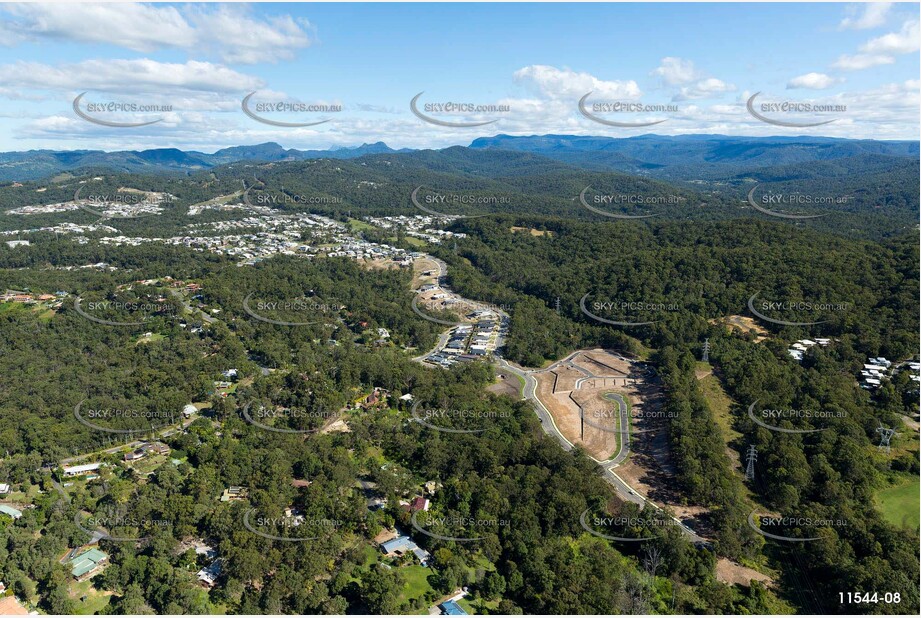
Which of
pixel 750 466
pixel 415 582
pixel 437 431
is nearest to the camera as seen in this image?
pixel 415 582

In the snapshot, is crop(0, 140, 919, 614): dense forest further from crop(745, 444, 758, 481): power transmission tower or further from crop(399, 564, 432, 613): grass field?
crop(745, 444, 758, 481): power transmission tower

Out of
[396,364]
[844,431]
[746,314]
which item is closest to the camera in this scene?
[844,431]

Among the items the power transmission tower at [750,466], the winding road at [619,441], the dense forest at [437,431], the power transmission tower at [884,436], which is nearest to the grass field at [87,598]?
the dense forest at [437,431]

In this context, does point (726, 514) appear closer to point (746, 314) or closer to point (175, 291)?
point (746, 314)

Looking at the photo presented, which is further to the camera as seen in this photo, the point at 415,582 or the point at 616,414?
the point at 616,414

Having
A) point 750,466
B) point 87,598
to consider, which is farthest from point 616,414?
point 87,598

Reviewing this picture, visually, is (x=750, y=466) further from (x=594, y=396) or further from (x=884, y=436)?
(x=594, y=396)

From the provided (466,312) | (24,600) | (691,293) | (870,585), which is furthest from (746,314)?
(24,600)
